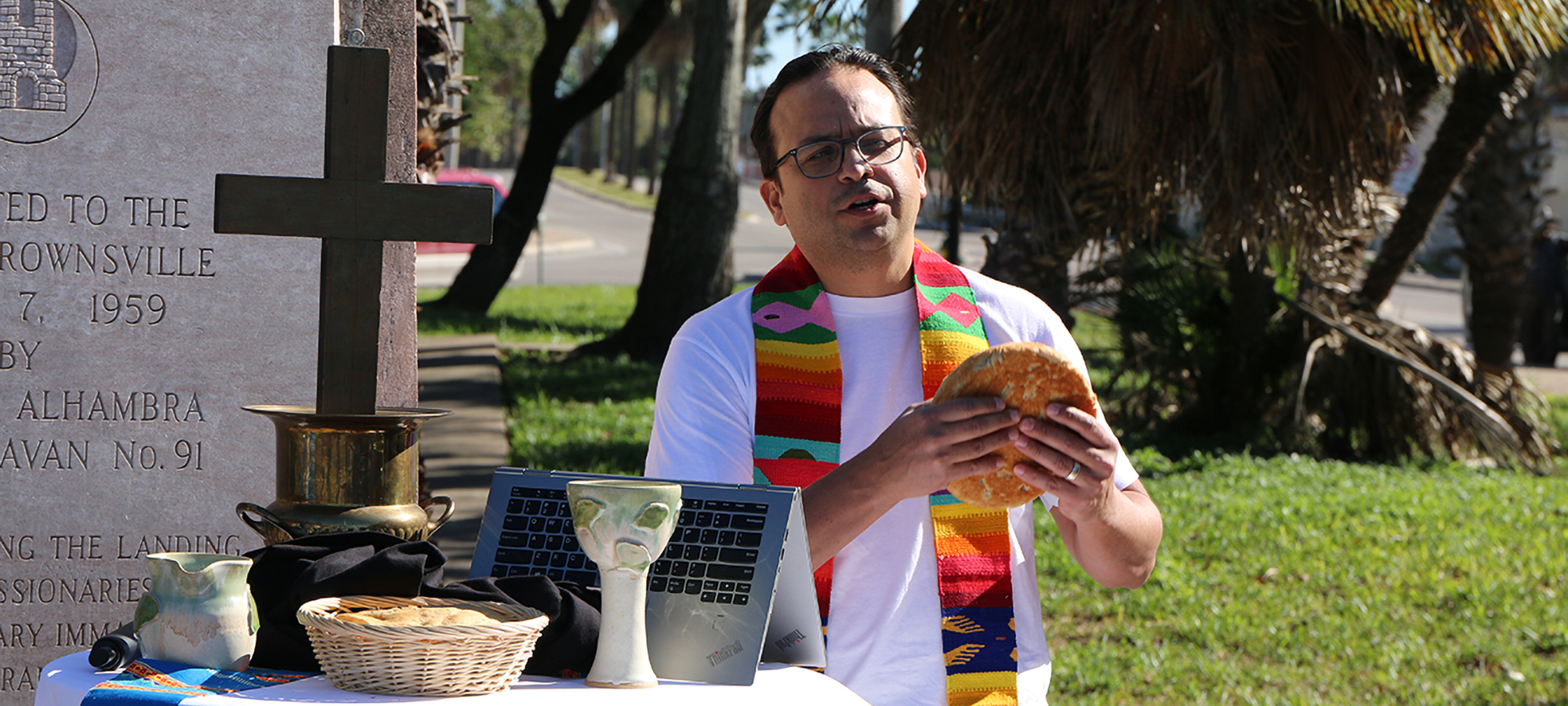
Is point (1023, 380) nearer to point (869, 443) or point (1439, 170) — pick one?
point (869, 443)

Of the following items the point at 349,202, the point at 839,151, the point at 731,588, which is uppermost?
the point at 839,151

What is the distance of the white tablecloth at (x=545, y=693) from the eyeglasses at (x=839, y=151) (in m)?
0.96

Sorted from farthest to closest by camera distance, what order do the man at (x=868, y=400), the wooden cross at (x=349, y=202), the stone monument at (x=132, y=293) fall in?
the stone monument at (x=132, y=293) → the wooden cross at (x=349, y=202) → the man at (x=868, y=400)

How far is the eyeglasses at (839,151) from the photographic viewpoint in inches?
95.7

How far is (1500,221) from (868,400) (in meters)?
10.2

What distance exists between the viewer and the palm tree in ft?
19.7

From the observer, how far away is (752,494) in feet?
6.16

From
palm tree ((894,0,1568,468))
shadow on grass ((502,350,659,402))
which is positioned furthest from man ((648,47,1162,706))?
shadow on grass ((502,350,659,402))

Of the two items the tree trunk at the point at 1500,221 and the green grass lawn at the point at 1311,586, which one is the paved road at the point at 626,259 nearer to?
the tree trunk at the point at 1500,221

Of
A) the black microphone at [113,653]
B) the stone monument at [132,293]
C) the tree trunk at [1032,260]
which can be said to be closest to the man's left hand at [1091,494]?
the black microphone at [113,653]

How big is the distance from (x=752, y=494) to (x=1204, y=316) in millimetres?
8572

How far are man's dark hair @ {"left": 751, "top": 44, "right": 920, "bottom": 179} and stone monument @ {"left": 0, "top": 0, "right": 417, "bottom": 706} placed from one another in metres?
1.67

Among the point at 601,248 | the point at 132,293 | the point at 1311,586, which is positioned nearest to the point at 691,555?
the point at 132,293

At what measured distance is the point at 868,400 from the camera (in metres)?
2.54
